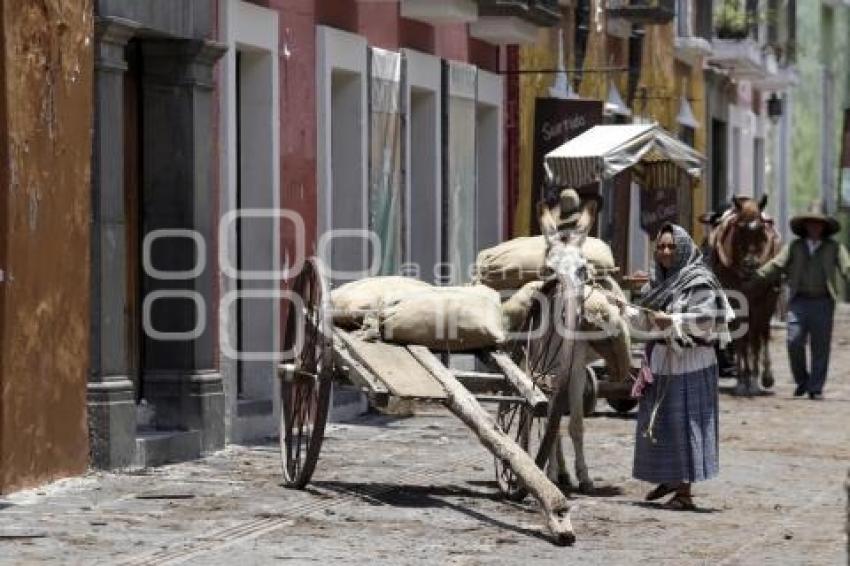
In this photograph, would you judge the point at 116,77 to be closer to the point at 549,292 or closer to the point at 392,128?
the point at 549,292

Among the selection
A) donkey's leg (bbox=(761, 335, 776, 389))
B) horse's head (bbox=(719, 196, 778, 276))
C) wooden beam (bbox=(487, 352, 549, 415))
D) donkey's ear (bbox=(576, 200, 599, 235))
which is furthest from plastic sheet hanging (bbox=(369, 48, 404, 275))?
wooden beam (bbox=(487, 352, 549, 415))

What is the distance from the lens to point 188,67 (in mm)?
17281

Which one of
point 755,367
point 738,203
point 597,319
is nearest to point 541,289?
point 597,319

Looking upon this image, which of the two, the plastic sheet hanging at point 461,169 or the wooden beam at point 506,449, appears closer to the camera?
the wooden beam at point 506,449

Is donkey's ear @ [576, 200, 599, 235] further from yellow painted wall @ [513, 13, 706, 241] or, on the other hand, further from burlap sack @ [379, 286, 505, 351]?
yellow painted wall @ [513, 13, 706, 241]

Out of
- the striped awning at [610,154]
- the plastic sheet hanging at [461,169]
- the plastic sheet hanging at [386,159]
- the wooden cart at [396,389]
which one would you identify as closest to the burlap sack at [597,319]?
the wooden cart at [396,389]

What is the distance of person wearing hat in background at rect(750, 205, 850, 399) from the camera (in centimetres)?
2520

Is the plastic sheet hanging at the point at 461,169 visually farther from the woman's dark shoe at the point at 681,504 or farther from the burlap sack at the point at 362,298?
the woman's dark shoe at the point at 681,504

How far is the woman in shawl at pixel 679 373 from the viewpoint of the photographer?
49.5 feet

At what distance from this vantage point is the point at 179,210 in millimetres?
17375

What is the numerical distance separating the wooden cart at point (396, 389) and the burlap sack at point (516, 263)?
2.48 ft

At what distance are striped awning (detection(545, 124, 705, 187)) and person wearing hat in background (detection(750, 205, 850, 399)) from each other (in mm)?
1124

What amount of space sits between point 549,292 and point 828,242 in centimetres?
1055

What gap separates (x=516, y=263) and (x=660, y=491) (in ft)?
5.62
